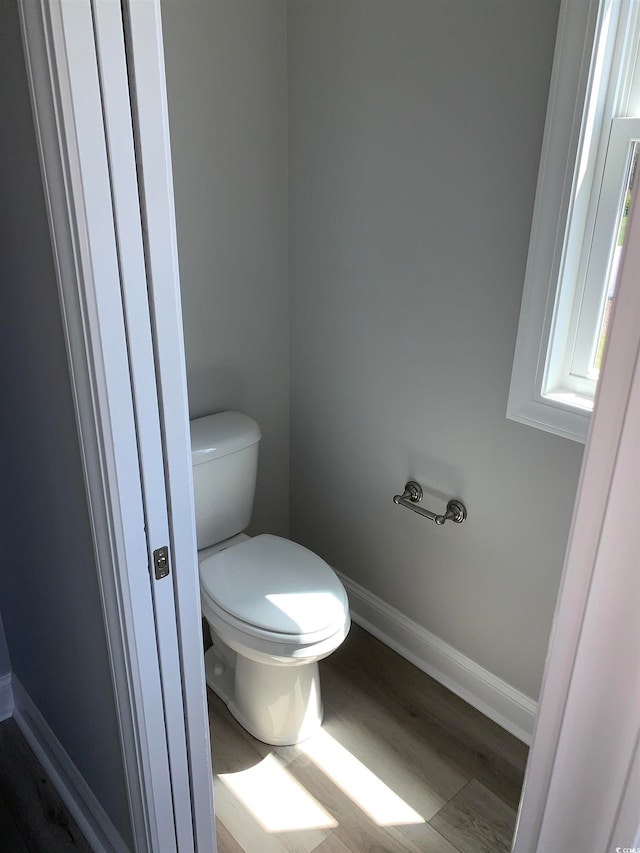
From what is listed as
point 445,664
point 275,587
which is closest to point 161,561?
point 275,587

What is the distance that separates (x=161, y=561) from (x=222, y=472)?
892 millimetres

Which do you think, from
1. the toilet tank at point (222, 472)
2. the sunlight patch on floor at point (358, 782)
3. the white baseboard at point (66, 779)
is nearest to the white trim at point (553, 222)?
the toilet tank at point (222, 472)

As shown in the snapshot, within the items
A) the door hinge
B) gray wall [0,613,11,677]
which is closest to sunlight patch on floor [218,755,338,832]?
gray wall [0,613,11,677]

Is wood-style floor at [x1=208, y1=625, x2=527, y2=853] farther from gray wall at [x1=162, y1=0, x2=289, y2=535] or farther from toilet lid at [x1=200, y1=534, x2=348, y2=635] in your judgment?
gray wall at [x1=162, y1=0, x2=289, y2=535]

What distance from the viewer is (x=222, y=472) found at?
1983mm

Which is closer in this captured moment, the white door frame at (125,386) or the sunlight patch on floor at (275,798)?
the white door frame at (125,386)

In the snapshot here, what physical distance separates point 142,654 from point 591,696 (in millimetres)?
706

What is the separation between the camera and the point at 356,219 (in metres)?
1.93

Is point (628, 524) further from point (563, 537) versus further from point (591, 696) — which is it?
point (563, 537)

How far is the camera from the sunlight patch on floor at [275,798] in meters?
1.69

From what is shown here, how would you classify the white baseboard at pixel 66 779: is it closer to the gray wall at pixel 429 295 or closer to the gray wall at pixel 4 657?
the gray wall at pixel 4 657

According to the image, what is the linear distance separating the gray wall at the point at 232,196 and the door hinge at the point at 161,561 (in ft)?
3.39

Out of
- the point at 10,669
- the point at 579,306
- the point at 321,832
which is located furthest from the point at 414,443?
the point at 10,669

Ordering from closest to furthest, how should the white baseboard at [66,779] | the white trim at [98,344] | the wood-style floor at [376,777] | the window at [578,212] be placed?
1. the white trim at [98,344]
2. the window at [578,212]
3. the white baseboard at [66,779]
4. the wood-style floor at [376,777]
